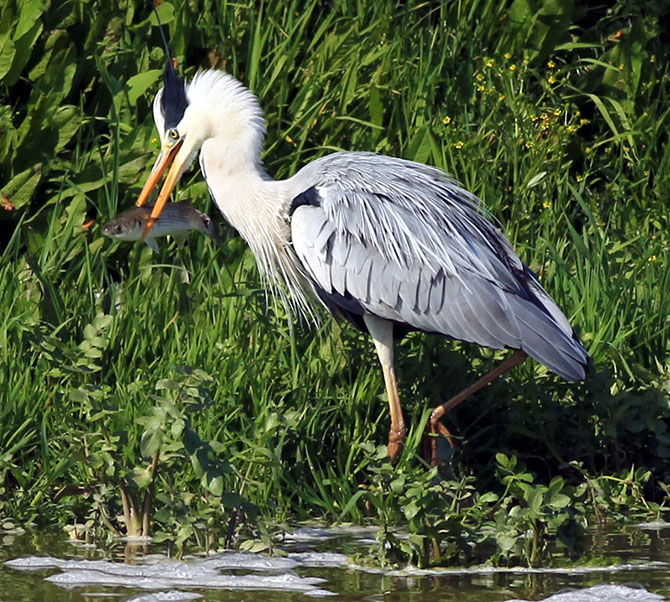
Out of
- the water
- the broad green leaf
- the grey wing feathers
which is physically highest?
the broad green leaf

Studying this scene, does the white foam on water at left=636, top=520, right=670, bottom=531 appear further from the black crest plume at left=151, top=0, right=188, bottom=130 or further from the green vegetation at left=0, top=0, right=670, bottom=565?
the black crest plume at left=151, top=0, right=188, bottom=130

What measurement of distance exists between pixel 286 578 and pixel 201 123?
2.50 m

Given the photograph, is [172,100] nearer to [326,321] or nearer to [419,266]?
[326,321]

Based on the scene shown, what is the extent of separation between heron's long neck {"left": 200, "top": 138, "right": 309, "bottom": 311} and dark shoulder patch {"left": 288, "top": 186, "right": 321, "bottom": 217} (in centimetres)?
4

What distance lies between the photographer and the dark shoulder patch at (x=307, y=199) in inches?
201

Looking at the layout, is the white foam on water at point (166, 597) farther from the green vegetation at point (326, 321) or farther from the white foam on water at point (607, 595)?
the white foam on water at point (607, 595)

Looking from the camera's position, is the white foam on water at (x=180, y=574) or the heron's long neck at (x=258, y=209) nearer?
the white foam on water at (x=180, y=574)

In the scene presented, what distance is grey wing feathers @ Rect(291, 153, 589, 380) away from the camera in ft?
15.8

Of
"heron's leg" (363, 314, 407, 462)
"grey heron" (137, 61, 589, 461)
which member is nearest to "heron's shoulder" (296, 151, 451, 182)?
"grey heron" (137, 61, 589, 461)

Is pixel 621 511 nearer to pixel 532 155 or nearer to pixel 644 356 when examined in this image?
pixel 644 356

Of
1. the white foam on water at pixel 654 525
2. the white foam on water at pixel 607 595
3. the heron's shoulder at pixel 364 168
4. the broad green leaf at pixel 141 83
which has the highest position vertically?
the broad green leaf at pixel 141 83

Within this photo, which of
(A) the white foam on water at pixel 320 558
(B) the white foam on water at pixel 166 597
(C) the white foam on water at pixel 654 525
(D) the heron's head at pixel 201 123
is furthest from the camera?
(D) the heron's head at pixel 201 123

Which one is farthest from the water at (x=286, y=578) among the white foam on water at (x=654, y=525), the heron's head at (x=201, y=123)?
the heron's head at (x=201, y=123)

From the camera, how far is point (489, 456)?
16.7 feet
